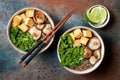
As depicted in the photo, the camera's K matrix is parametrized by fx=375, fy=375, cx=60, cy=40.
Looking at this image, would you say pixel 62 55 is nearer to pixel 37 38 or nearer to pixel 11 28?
pixel 37 38

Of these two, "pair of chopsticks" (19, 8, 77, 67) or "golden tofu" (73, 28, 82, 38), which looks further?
"golden tofu" (73, 28, 82, 38)

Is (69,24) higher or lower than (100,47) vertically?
higher

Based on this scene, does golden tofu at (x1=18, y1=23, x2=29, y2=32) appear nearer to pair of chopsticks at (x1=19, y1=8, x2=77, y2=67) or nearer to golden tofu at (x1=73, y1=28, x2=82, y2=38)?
pair of chopsticks at (x1=19, y1=8, x2=77, y2=67)

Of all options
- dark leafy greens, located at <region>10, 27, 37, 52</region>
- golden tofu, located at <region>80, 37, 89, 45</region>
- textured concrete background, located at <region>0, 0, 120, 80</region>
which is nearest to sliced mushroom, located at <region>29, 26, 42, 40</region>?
dark leafy greens, located at <region>10, 27, 37, 52</region>

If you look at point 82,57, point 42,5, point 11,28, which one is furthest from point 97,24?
point 11,28

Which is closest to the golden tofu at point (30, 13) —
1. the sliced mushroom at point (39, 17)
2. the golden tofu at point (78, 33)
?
the sliced mushroom at point (39, 17)

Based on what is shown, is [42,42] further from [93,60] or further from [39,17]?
[93,60]

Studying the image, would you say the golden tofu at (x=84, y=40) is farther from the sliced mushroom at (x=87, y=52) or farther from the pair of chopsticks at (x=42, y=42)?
the pair of chopsticks at (x=42, y=42)
